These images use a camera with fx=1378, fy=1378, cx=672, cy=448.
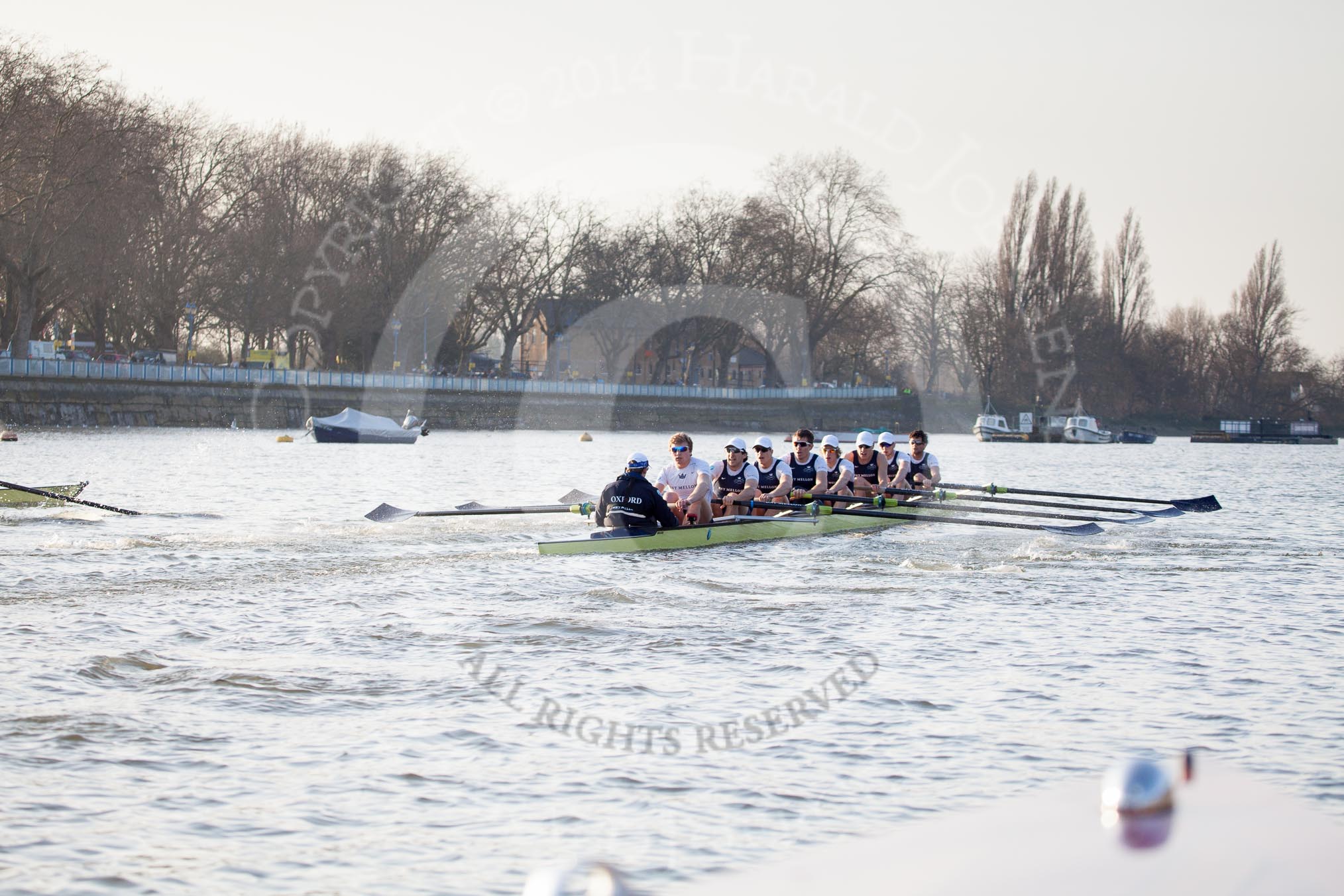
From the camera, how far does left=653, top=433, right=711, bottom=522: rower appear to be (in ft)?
56.0

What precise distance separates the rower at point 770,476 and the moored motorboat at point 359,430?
118 feet

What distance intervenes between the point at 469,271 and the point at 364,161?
8.06 m

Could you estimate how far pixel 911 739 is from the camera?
8.00 metres

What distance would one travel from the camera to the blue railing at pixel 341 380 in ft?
174

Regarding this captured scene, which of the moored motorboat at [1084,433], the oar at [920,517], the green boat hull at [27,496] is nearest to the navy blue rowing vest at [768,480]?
the oar at [920,517]

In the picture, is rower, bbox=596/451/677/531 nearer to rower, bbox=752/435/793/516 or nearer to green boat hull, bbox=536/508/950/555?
green boat hull, bbox=536/508/950/555

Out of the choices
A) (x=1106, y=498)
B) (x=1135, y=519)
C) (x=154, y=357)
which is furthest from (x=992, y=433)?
(x=1135, y=519)

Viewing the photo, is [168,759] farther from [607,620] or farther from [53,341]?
[53,341]

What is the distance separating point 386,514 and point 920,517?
24.2 feet

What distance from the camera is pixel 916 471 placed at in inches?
863

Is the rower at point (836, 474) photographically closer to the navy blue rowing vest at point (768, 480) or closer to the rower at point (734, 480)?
the navy blue rowing vest at point (768, 480)

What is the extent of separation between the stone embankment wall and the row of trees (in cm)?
275

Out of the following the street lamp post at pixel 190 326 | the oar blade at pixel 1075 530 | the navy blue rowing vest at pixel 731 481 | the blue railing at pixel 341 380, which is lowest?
the oar blade at pixel 1075 530

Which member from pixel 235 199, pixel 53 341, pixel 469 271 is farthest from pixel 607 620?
pixel 469 271
